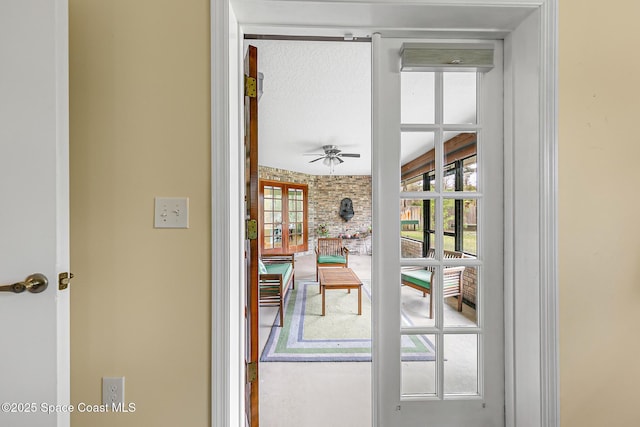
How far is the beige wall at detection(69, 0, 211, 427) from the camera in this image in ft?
3.36

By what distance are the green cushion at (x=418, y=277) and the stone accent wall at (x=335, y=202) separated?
22.8 ft

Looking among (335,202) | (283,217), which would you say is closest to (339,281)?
(283,217)

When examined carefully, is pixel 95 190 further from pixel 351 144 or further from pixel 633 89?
pixel 351 144

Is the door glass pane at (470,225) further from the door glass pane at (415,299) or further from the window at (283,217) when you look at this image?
the window at (283,217)

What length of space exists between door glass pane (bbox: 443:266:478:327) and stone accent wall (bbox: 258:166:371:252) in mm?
6907

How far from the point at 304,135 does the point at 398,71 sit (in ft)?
10.2

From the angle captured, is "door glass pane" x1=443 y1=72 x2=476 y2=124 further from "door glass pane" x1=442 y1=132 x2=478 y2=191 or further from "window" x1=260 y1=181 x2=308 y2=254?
"window" x1=260 y1=181 x2=308 y2=254

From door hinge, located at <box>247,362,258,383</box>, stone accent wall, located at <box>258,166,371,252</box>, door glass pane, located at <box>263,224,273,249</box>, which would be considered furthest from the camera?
stone accent wall, located at <box>258,166,371,252</box>

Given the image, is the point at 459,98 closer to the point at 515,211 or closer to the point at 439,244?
the point at 515,211

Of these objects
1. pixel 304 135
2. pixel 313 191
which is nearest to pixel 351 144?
pixel 304 135

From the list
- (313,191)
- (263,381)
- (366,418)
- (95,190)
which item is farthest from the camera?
(313,191)

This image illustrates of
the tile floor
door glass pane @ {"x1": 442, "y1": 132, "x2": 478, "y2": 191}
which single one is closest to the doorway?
the tile floor

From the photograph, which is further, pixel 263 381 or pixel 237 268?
pixel 263 381

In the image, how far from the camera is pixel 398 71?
1.23m
